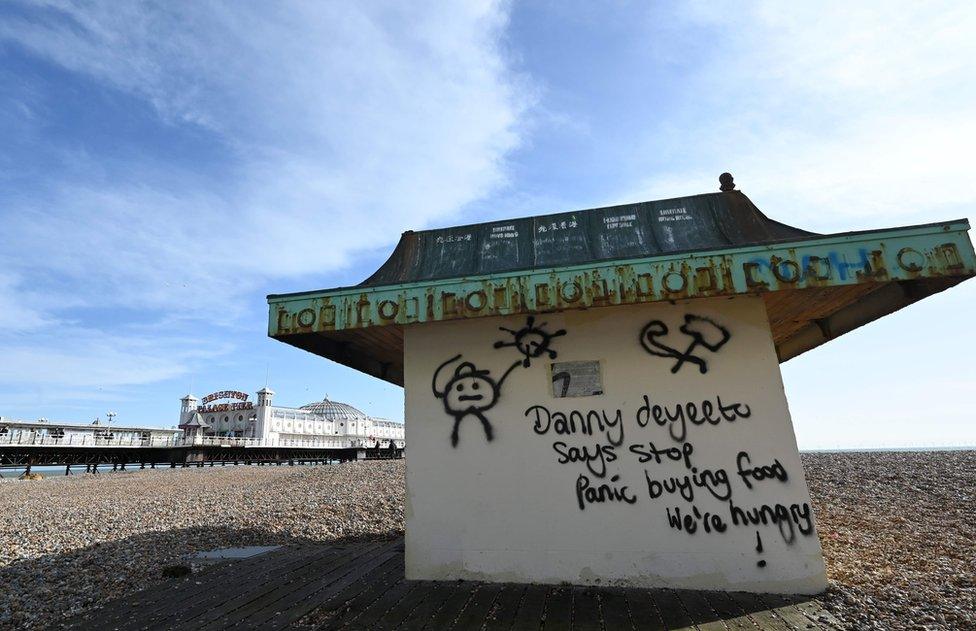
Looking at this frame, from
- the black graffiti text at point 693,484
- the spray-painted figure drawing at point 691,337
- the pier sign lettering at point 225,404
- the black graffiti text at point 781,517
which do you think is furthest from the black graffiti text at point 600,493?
the pier sign lettering at point 225,404

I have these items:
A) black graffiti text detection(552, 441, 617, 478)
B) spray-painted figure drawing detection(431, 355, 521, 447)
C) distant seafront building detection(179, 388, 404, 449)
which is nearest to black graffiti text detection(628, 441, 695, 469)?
black graffiti text detection(552, 441, 617, 478)

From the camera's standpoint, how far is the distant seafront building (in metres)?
74.5

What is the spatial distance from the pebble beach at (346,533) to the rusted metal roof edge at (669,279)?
2.78 metres

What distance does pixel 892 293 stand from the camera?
5.18m

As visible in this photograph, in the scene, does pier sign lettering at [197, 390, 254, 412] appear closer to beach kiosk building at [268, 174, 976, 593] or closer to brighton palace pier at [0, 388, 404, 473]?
brighton palace pier at [0, 388, 404, 473]

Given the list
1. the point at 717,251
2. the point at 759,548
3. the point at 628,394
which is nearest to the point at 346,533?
the point at 628,394

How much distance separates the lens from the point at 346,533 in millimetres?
9562

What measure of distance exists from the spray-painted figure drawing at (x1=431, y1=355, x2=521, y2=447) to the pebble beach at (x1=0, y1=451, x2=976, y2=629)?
345 cm

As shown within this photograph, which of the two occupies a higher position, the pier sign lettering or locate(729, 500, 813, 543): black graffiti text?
the pier sign lettering

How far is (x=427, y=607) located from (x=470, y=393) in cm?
208

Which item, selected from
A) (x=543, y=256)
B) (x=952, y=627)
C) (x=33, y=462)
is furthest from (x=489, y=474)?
(x=33, y=462)

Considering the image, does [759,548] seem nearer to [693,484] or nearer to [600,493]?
[693,484]

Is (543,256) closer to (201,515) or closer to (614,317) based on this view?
(614,317)

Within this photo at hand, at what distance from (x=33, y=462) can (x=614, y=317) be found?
56.7 metres
